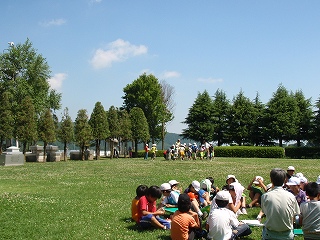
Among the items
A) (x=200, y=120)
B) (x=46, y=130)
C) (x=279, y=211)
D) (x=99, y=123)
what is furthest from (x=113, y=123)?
(x=279, y=211)

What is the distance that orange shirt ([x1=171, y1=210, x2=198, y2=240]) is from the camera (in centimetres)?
726

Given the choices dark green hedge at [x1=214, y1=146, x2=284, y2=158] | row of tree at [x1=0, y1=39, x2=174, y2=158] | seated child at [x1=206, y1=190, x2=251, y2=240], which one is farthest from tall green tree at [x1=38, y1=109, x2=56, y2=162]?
seated child at [x1=206, y1=190, x2=251, y2=240]

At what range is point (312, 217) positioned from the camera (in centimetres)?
662

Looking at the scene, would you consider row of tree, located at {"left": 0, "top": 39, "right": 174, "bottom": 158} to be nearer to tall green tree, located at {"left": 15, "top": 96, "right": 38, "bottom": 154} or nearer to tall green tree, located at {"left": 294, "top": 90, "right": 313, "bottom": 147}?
tall green tree, located at {"left": 15, "top": 96, "right": 38, "bottom": 154}

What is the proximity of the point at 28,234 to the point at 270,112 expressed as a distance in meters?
54.1

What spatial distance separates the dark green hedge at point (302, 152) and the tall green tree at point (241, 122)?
11.5m

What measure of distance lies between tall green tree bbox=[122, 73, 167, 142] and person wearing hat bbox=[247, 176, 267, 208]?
2139 inches

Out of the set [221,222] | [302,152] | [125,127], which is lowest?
[221,222]

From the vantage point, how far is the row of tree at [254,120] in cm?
5744

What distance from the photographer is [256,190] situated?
1225cm

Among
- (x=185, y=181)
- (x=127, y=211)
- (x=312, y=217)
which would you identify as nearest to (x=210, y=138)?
(x=185, y=181)

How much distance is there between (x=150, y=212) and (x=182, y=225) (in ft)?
8.38

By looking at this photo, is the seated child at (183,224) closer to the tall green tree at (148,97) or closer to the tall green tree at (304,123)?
the tall green tree at (304,123)

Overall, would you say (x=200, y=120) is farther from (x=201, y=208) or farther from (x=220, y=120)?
(x=201, y=208)
